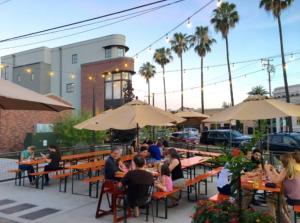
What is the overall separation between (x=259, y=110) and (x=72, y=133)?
15.7 m

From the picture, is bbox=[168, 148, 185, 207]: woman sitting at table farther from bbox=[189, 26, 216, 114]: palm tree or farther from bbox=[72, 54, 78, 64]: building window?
bbox=[72, 54, 78, 64]: building window

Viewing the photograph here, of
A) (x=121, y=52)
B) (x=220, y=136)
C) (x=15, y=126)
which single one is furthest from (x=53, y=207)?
(x=121, y=52)

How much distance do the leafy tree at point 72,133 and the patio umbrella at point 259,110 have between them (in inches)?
562

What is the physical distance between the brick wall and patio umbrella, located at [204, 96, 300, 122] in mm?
17350

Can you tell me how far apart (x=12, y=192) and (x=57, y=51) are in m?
32.3

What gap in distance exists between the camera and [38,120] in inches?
907

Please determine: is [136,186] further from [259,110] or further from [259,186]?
[259,110]

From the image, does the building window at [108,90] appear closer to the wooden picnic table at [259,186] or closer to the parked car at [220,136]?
the parked car at [220,136]

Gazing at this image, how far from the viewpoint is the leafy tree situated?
2061 cm

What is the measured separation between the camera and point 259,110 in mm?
7246

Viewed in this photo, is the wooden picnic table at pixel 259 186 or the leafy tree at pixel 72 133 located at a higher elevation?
the leafy tree at pixel 72 133

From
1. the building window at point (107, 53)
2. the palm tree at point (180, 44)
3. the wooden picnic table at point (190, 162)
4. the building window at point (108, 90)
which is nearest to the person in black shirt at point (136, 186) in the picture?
the wooden picnic table at point (190, 162)

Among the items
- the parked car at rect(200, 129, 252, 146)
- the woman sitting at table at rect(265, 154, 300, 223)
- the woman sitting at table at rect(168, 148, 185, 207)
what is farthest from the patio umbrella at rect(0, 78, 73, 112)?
the parked car at rect(200, 129, 252, 146)

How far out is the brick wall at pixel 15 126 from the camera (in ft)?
67.5
